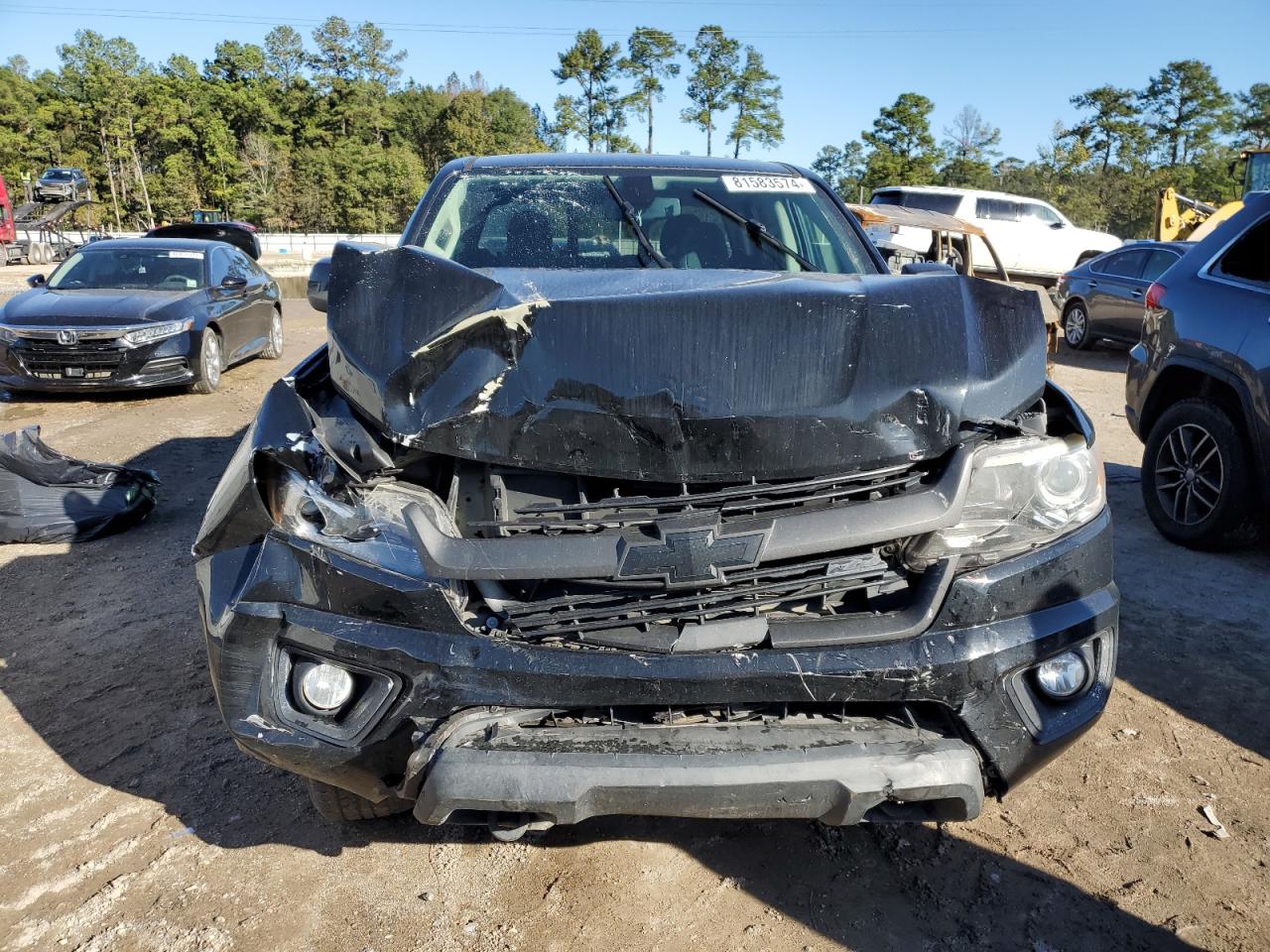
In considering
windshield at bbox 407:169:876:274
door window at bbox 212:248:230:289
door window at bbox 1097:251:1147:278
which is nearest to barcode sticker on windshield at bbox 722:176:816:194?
windshield at bbox 407:169:876:274

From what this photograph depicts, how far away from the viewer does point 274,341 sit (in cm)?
1123

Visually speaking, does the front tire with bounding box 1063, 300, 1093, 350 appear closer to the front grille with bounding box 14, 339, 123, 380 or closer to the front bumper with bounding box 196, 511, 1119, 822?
the front grille with bounding box 14, 339, 123, 380

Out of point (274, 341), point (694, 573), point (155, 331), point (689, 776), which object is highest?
point (694, 573)

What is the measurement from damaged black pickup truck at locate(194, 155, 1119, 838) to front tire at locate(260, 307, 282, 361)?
942cm

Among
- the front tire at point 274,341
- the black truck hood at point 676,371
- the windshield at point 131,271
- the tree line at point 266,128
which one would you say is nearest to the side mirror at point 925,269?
the black truck hood at point 676,371

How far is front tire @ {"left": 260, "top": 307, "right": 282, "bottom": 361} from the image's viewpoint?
11.1 meters

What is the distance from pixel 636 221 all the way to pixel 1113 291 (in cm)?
1038

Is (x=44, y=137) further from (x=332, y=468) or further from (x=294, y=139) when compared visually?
(x=332, y=468)

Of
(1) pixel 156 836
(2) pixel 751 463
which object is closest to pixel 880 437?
(2) pixel 751 463

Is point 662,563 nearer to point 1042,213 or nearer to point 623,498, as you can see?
point 623,498

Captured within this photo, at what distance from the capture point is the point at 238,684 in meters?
2.04

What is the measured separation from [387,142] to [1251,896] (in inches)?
3010

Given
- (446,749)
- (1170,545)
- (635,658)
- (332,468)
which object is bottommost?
(1170,545)

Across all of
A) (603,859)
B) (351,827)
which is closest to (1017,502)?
(603,859)
